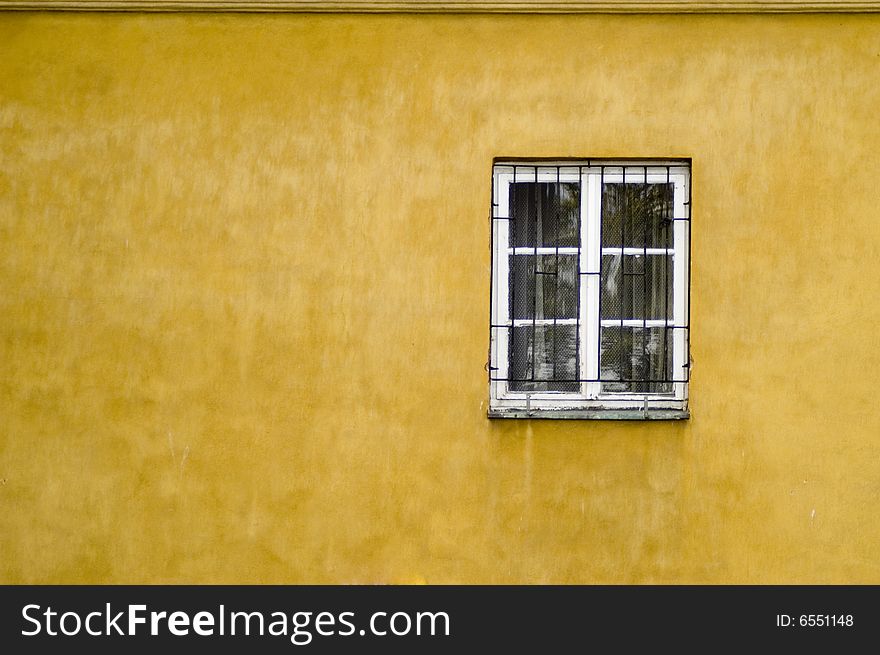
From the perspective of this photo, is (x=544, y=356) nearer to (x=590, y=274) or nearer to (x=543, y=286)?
(x=543, y=286)

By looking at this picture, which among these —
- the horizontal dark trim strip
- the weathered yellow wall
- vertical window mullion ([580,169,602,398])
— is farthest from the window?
the horizontal dark trim strip

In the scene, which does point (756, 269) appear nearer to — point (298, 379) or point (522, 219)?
point (522, 219)

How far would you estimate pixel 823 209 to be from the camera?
567cm

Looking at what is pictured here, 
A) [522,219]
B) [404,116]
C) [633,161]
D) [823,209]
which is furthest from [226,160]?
[823,209]

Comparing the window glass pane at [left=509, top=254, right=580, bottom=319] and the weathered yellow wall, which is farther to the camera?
the window glass pane at [left=509, top=254, right=580, bottom=319]

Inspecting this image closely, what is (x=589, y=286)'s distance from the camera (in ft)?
19.2

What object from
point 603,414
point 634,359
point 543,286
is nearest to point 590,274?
point 543,286

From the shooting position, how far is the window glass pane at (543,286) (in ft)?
19.3

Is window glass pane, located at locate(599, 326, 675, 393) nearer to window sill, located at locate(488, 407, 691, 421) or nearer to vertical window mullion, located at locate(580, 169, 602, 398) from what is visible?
vertical window mullion, located at locate(580, 169, 602, 398)

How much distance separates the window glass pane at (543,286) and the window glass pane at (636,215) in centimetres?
25

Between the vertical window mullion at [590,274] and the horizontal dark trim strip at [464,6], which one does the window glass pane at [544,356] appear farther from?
the horizontal dark trim strip at [464,6]

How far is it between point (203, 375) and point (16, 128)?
1.63m

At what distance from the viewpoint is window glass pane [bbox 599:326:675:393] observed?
586 cm

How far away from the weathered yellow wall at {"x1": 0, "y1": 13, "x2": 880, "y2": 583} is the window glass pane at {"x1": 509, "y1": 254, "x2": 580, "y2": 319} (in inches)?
9.5
